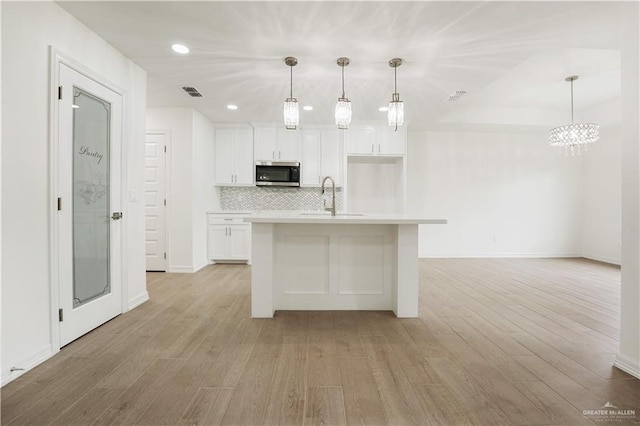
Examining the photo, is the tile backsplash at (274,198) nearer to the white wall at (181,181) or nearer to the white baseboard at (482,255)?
the white wall at (181,181)

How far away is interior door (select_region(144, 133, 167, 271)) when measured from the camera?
4555 mm

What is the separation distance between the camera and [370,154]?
5.28m

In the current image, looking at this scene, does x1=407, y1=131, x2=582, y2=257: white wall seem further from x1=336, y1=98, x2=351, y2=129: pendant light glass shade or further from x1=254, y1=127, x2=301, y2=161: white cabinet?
x1=336, y1=98, x2=351, y2=129: pendant light glass shade

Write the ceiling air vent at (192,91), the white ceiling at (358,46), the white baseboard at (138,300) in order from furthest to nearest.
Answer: the ceiling air vent at (192,91), the white baseboard at (138,300), the white ceiling at (358,46)

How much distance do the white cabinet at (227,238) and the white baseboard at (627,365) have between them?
4526 mm

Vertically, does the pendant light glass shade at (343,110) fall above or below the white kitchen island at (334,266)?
above

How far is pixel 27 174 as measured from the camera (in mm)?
1863

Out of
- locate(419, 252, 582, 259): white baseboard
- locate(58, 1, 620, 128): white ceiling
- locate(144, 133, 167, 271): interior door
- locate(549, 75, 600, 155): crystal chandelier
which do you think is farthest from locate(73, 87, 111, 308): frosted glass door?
locate(549, 75, 600, 155): crystal chandelier

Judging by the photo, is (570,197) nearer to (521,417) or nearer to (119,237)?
(521,417)

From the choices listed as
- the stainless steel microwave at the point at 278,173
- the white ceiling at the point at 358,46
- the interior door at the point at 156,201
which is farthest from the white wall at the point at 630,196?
the interior door at the point at 156,201

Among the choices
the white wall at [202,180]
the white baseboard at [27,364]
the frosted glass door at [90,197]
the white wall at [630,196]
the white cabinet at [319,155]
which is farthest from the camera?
the white cabinet at [319,155]

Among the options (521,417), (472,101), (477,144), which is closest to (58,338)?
(521,417)

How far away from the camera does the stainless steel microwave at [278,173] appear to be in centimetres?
526

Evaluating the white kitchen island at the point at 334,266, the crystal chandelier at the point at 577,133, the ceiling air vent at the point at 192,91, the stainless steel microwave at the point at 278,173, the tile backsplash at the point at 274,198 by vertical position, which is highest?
the ceiling air vent at the point at 192,91
